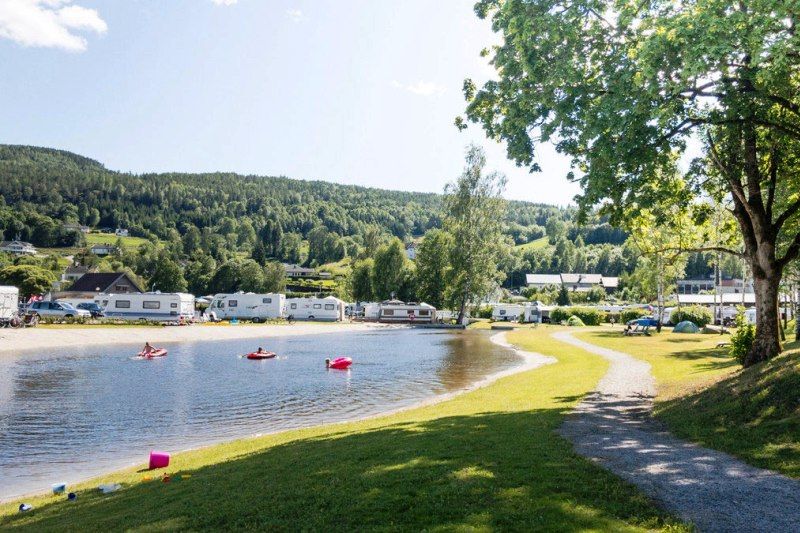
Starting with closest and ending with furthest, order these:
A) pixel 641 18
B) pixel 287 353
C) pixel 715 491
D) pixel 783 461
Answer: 1. pixel 715 491
2. pixel 783 461
3. pixel 641 18
4. pixel 287 353

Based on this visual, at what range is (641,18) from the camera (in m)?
12.6

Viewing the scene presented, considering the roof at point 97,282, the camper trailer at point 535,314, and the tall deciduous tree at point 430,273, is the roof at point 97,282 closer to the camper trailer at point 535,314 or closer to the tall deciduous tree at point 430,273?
the tall deciduous tree at point 430,273

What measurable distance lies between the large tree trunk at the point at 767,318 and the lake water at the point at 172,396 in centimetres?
1185

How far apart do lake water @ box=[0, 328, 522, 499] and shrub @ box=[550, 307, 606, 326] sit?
40038 millimetres

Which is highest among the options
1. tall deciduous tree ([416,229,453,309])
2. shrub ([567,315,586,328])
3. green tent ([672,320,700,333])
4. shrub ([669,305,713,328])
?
tall deciduous tree ([416,229,453,309])

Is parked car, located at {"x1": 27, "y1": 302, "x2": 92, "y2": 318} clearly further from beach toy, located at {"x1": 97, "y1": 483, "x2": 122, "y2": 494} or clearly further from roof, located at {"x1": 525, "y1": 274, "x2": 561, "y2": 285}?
roof, located at {"x1": 525, "y1": 274, "x2": 561, "y2": 285}

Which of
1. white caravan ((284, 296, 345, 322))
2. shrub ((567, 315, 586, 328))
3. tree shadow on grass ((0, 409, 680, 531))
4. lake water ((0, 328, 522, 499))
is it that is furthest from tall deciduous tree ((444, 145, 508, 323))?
tree shadow on grass ((0, 409, 680, 531))

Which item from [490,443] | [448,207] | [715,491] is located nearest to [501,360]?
[490,443]

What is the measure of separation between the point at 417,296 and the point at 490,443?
291 ft

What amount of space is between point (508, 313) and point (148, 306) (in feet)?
173

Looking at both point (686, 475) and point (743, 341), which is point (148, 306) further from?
point (686, 475)

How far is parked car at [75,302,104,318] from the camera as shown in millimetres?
65000

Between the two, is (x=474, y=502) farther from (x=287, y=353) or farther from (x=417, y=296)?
(x=417, y=296)

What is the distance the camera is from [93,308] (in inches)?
2857
